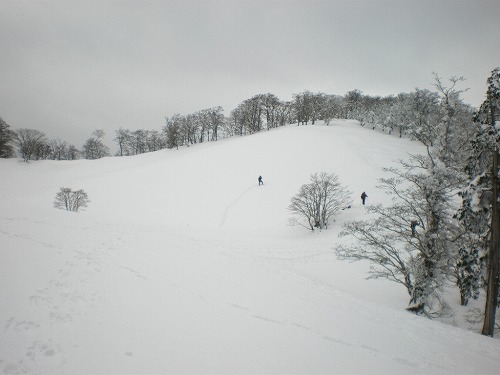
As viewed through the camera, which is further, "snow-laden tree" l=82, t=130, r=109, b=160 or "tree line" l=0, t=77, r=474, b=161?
"snow-laden tree" l=82, t=130, r=109, b=160

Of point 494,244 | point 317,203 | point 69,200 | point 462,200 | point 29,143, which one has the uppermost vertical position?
point 29,143

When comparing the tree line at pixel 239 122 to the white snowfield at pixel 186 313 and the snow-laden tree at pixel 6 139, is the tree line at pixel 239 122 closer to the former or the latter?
the snow-laden tree at pixel 6 139

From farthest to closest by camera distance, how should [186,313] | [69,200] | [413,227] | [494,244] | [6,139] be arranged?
[6,139]
[69,200]
[413,227]
[494,244]
[186,313]

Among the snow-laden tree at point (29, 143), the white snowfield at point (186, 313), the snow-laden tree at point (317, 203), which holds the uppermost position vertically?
the snow-laden tree at point (29, 143)

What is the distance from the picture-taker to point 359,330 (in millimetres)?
6477

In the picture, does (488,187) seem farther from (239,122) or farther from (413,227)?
(239,122)

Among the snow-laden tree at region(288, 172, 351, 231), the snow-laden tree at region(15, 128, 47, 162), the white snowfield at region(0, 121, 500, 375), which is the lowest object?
the white snowfield at region(0, 121, 500, 375)

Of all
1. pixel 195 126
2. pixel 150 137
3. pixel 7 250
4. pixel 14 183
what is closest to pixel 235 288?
pixel 7 250

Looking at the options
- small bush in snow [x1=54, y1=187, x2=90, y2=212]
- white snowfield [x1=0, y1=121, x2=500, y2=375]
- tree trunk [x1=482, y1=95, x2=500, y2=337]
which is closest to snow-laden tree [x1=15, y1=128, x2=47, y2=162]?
A: small bush in snow [x1=54, y1=187, x2=90, y2=212]

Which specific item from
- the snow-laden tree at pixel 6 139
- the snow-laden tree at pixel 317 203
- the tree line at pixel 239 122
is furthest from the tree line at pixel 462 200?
the snow-laden tree at pixel 6 139

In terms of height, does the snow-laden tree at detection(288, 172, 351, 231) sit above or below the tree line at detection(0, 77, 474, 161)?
below

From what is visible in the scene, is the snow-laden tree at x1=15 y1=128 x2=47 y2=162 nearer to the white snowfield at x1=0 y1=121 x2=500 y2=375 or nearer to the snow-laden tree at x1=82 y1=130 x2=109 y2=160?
the snow-laden tree at x1=82 y1=130 x2=109 y2=160

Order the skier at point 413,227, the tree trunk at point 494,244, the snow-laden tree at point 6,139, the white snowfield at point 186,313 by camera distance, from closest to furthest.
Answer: the white snowfield at point 186,313 → the tree trunk at point 494,244 → the skier at point 413,227 → the snow-laden tree at point 6,139

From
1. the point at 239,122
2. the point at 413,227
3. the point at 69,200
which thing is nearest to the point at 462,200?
the point at 413,227
